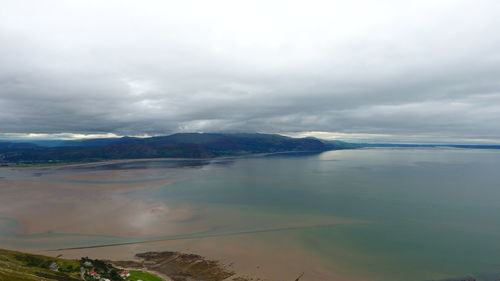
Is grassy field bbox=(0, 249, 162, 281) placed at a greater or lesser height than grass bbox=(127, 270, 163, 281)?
greater

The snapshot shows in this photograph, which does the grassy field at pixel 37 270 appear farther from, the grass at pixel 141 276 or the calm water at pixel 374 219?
the calm water at pixel 374 219

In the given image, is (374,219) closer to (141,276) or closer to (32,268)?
(141,276)

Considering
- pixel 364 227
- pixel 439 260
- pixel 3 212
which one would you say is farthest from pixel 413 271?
pixel 3 212

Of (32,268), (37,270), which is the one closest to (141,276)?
(37,270)

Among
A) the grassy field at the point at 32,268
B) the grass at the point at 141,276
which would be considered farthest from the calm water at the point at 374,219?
the grass at the point at 141,276

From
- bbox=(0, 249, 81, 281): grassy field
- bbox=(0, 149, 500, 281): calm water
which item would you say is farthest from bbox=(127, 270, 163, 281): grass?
bbox=(0, 149, 500, 281): calm water

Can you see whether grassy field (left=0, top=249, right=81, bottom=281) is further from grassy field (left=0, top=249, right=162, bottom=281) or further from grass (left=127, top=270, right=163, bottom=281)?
grass (left=127, top=270, right=163, bottom=281)

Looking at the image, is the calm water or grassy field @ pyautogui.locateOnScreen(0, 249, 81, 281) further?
the calm water

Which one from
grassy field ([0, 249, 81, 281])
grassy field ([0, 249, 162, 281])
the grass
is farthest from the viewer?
the grass

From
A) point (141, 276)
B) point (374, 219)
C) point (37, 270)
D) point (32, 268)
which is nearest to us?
point (37, 270)
